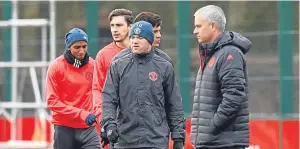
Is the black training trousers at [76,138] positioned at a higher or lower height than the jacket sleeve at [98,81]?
lower

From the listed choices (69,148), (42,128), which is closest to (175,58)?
(42,128)

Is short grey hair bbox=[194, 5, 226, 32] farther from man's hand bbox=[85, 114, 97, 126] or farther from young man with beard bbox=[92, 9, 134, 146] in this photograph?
man's hand bbox=[85, 114, 97, 126]

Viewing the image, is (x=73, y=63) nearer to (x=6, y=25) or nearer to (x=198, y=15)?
(x=198, y=15)

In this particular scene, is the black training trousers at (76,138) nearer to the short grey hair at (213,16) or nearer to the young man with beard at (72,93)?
the young man with beard at (72,93)

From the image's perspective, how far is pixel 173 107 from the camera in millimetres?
9898

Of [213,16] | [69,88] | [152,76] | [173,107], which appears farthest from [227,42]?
[69,88]

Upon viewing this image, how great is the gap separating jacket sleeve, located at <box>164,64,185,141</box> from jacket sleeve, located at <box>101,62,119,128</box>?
1.45 ft

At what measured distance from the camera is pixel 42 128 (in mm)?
17734

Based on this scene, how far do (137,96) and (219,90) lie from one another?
748mm

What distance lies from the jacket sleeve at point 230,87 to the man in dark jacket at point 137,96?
655 millimetres

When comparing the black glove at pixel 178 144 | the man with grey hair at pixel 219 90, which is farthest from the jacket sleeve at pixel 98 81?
the man with grey hair at pixel 219 90

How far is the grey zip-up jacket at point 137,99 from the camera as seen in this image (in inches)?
380

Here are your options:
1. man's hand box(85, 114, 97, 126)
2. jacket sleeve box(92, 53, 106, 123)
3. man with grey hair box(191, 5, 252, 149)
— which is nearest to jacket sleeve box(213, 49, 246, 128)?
Result: man with grey hair box(191, 5, 252, 149)

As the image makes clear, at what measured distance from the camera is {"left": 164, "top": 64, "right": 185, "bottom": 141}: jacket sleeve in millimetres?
9859
